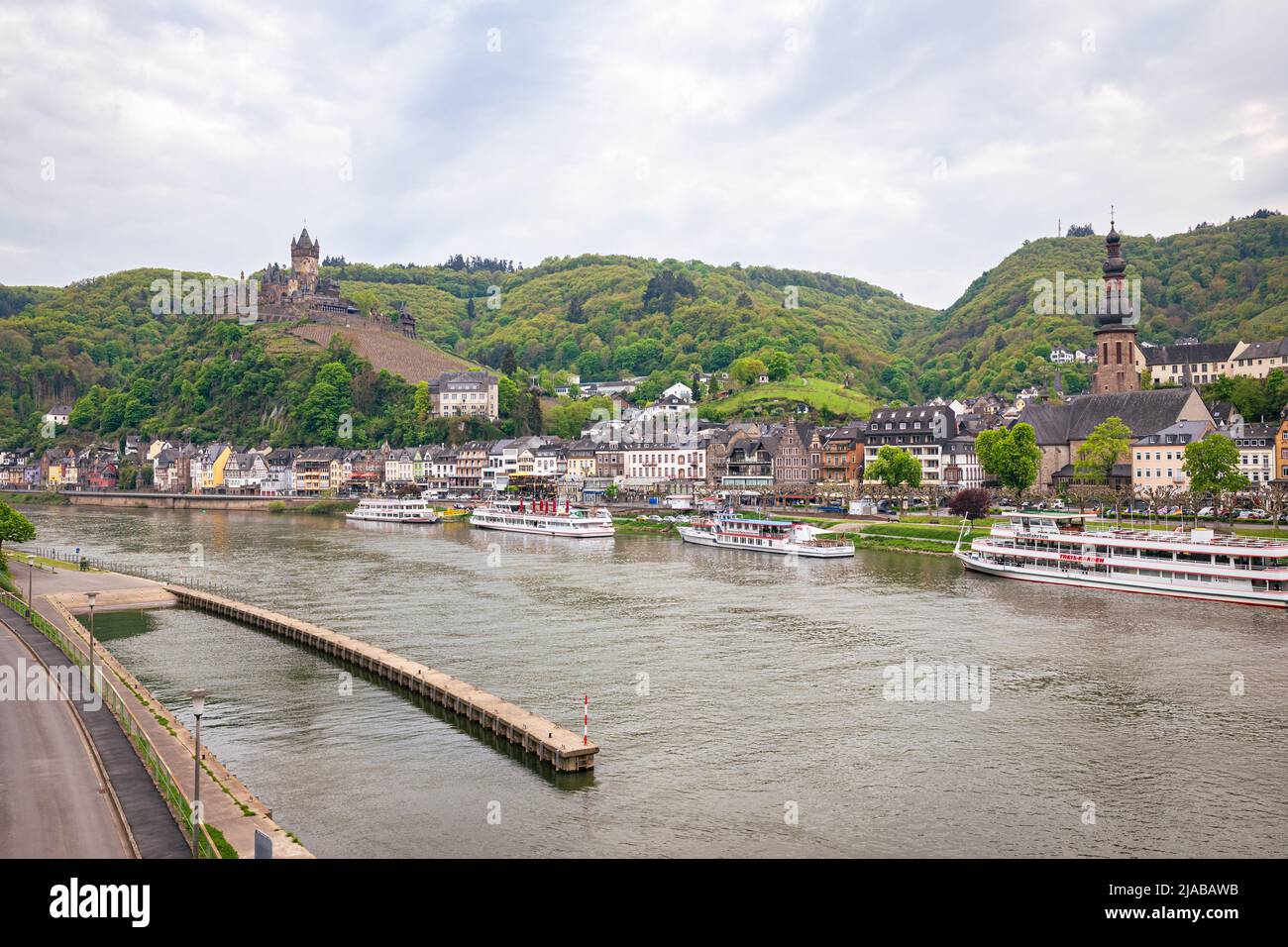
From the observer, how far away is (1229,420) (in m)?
92.5

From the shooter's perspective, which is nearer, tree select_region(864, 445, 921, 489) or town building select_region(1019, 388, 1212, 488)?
town building select_region(1019, 388, 1212, 488)

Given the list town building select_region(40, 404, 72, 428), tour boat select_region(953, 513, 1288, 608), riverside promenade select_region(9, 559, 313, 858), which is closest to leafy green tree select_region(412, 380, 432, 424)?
town building select_region(40, 404, 72, 428)

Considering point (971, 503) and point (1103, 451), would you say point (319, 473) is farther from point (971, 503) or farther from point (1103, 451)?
point (1103, 451)

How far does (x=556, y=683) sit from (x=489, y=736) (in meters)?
6.19

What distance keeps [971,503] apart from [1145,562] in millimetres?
28097

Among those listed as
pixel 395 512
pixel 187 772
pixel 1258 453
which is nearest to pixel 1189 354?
pixel 1258 453

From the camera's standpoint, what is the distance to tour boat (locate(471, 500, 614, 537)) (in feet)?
304

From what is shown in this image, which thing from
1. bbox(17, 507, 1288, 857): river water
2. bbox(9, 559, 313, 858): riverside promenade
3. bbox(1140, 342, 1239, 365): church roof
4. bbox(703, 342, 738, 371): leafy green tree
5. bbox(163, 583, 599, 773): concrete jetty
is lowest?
bbox(17, 507, 1288, 857): river water

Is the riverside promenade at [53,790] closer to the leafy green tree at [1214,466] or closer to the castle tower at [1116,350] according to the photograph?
the leafy green tree at [1214,466]

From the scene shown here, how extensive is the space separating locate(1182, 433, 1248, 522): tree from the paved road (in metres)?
73.8

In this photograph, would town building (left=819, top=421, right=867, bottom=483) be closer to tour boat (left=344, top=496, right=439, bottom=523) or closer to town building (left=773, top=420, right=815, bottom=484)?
town building (left=773, top=420, right=815, bottom=484)

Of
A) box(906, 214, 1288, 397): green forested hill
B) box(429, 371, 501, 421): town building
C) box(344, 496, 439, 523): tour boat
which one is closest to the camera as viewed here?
box(344, 496, 439, 523): tour boat

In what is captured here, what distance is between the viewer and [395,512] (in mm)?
111625
